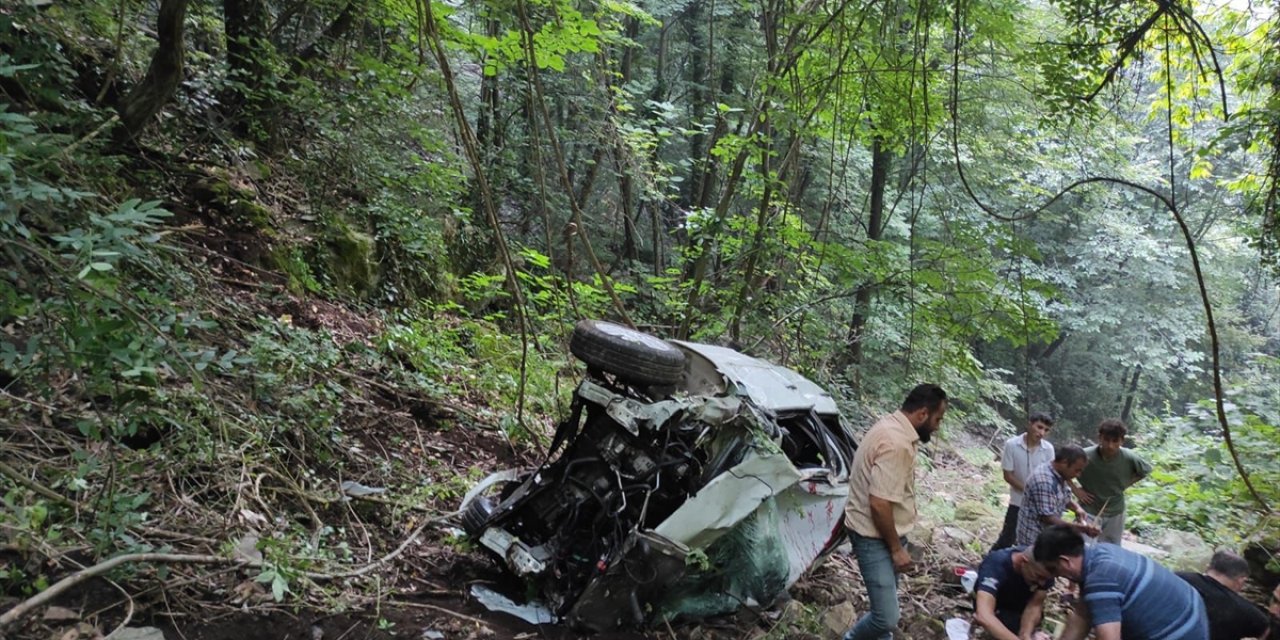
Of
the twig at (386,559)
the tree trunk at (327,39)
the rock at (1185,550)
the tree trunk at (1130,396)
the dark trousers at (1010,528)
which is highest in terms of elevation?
the tree trunk at (327,39)

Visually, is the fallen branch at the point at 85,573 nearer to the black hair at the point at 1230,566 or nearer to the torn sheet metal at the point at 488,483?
the torn sheet metal at the point at 488,483

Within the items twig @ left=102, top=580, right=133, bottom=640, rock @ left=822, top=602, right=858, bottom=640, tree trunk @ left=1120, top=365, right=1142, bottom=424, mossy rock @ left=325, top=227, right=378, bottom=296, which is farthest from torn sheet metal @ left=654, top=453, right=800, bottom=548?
tree trunk @ left=1120, top=365, right=1142, bottom=424

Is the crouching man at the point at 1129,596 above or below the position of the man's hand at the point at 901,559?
above

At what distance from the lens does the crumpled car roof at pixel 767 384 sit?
4.73 metres

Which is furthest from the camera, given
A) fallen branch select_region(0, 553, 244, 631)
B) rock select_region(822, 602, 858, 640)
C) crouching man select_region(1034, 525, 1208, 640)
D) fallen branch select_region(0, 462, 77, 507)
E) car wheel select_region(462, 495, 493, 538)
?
rock select_region(822, 602, 858, 640)

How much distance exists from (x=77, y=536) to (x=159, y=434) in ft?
2.86

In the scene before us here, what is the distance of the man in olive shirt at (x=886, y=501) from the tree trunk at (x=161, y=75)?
5235 mm

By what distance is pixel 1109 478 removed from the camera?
533cm

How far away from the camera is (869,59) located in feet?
20.2

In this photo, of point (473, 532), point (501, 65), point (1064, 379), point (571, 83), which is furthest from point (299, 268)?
point (1064, 379)

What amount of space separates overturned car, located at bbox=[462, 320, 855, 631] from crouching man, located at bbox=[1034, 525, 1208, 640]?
140 centimetres

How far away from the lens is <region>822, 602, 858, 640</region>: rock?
4508 mm

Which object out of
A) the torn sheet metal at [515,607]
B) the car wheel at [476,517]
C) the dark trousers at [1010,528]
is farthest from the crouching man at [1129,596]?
the car wheel at [476,517]

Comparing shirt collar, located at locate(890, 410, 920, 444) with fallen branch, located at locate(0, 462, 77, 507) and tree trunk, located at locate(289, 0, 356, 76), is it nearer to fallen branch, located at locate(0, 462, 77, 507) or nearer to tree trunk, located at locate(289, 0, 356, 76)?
fallen branch, located at locate(0, 462, 77, 507)
